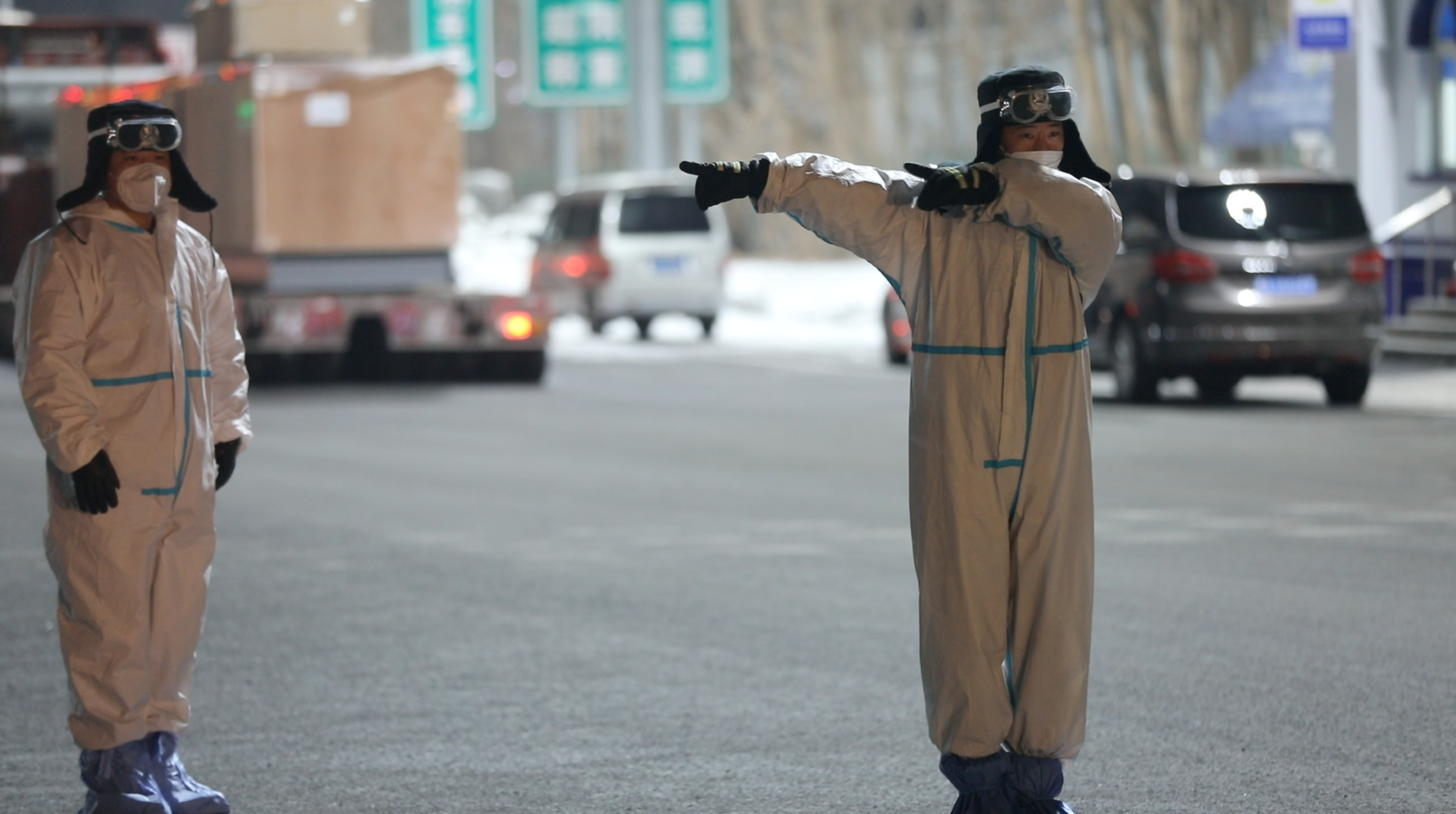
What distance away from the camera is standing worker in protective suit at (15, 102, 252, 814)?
5016 mm

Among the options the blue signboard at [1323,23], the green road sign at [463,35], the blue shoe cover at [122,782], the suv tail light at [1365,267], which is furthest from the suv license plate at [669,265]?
the blue shoe cover at [122,782]

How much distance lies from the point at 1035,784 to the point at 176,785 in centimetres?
202

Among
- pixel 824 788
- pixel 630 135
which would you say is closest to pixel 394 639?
pixel 824 788

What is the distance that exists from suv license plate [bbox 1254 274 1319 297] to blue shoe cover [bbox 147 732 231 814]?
11.7 metres

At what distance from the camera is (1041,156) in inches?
185

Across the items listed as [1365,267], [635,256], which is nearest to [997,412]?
[1365,267]

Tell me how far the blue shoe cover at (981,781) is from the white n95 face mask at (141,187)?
7.32ft

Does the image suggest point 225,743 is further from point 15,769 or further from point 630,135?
point 630,135

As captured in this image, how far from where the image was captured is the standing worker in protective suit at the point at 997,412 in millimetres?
4586

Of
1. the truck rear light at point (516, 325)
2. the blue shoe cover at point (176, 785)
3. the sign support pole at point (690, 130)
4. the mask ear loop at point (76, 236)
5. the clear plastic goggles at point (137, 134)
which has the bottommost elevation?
the blue shoe cover at point (176, 785)

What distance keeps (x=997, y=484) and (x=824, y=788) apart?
4.08ft

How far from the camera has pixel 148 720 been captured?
509 cm

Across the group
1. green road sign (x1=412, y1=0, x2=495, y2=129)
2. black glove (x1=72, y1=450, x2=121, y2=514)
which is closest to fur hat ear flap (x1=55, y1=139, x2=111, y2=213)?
black glove (x1=72, y1=450, x2=121, y2=514)

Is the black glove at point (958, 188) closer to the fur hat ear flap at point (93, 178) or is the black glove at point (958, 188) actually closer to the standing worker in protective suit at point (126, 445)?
the standing worker in protective suit at point (126, 445)
